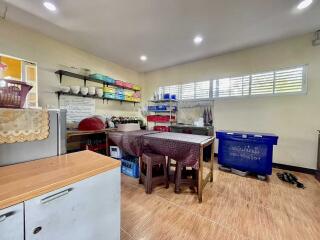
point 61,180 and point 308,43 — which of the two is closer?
point 61,180

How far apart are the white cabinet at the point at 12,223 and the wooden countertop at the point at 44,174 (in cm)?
3

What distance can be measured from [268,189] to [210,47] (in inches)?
121

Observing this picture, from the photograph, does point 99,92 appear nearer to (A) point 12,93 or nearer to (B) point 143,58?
(B) point 143,58

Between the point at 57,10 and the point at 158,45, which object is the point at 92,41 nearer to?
the point at 57,10

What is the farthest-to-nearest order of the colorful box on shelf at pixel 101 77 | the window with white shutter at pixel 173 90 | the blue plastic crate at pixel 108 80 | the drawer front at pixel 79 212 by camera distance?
the window with white shutter at pixel 173 90 < the blue plastic crate at pixel 108 80 < the colorful box on shelf at pixel 101 77 < the drawer front at pixel 79 212

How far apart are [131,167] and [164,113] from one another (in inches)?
98.3

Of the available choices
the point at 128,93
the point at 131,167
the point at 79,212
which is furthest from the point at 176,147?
the point at 128,93

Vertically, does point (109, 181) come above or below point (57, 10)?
below

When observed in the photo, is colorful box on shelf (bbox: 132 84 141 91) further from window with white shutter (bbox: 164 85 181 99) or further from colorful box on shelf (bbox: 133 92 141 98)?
window with white shutter (bbox: 164 85 181 99)

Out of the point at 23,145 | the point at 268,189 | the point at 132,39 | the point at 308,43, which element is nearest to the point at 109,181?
the point at 23,145

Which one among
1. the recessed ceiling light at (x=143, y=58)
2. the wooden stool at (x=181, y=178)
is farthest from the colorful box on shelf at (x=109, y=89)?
the wooden stool at (x=181, y=178)

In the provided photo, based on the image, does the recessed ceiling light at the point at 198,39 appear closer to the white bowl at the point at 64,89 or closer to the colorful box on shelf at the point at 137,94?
the colorful box on shelf at the point at 137,94

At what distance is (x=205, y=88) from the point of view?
428cm

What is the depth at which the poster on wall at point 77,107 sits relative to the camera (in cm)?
344
